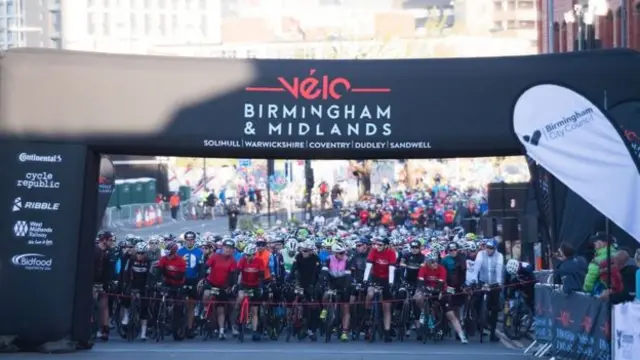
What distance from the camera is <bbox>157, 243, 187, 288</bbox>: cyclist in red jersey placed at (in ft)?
81.1

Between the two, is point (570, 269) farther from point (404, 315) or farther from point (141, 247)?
point (141, 247)

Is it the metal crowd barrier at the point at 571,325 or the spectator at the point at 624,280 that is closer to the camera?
the spectator at the point at 624,280

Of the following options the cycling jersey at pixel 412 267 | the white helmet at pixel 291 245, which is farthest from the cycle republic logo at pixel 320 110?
the white helmet at pixel 291 245

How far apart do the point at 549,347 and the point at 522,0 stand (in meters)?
151

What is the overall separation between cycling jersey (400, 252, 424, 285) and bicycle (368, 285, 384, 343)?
0.73 m

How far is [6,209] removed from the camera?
62.7 feet

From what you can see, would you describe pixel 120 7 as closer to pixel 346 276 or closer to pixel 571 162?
pixel 346 276

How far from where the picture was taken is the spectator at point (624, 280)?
15.9 m

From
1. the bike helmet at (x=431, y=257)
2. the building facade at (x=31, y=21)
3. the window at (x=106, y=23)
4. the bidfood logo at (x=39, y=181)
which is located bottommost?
the bike helmet at (x=431, y=257)

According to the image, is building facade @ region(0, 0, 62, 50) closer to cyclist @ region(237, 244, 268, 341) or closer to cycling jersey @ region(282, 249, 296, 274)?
cycling jersey @ region(282, 249, 296, 274)

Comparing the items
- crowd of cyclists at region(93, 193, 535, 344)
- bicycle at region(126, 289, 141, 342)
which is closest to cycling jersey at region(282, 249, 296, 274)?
crowd of cyclists at region(93, 193, 535, 344)

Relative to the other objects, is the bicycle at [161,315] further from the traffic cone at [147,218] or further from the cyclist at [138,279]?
the traffic cone at [147,218]

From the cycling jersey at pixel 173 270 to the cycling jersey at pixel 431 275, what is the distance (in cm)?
415

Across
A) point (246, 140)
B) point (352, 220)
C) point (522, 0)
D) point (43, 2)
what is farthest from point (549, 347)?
point (522, 0)
